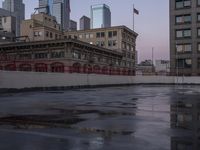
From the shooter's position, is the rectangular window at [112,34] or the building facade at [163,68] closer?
the building facade at [163,68]

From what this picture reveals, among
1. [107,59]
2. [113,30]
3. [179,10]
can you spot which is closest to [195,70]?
[179,10]

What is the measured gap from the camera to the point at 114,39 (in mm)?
109062

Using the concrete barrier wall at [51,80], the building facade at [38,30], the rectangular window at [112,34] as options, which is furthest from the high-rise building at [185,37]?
the building facade at [38,30]

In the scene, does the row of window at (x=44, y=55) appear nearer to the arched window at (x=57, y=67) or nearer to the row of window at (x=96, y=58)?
the arched window at (x=57, y=67)

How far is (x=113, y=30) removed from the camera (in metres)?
109

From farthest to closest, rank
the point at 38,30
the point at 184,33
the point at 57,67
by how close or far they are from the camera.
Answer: the point at 38,30, the point at 184,33, the point at 57,67

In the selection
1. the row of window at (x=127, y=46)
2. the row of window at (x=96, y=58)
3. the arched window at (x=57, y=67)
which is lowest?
the arched window at (x=57, y=67)

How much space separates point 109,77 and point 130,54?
197ft

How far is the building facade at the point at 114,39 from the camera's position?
108375 millimetres

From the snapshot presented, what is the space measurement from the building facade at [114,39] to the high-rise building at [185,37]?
20.3 metres

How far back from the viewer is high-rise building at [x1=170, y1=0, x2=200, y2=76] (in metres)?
86.2

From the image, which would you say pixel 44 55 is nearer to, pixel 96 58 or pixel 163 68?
pixel 96 58

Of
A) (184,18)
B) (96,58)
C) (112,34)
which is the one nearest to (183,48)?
(184,18)

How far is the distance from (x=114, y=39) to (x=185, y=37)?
90.0 feet
